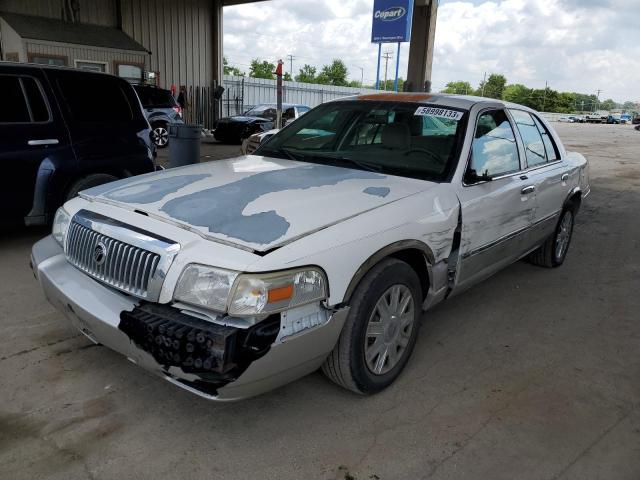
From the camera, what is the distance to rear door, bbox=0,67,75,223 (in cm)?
476

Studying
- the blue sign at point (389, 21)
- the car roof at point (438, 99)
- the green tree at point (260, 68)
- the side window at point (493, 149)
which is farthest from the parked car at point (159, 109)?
the green tree at point (260, 68)

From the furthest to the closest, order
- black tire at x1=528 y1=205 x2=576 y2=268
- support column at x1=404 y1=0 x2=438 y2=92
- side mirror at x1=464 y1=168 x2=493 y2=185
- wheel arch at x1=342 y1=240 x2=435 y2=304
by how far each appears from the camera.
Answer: support column at x1=404 y1=0 x2=438 y2=92
black tire at x1=528 y1=205 x2=576 y2=268
side mirror at x1=464 y1=168 x2=493 y2=185
wheel arch at x1=342 y1=240 x2=435 y2=304

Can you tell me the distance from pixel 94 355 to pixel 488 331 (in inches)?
104

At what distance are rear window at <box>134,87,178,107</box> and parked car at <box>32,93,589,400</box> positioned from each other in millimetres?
10815

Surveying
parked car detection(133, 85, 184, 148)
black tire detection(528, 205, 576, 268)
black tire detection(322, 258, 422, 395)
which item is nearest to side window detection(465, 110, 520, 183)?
black tire detection(322, 258, 422, 395)

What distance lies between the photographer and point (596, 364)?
342cm

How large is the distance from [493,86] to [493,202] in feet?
360

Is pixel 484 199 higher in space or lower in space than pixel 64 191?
higher

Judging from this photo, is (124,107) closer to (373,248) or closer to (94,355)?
(94,355)

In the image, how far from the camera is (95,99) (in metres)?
5.38

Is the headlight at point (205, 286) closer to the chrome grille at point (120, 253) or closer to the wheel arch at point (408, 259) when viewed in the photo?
the chrome grille at point (120, 253)

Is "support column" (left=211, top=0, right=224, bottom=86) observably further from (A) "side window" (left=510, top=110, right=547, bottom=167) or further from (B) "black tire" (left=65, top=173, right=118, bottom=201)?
(A) "side window" (left=510, top=110, right=547, bottom=167)

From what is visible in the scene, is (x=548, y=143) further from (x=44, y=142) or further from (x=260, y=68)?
(x=260, y=68)

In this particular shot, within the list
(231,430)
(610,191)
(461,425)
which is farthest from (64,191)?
(610,191)
